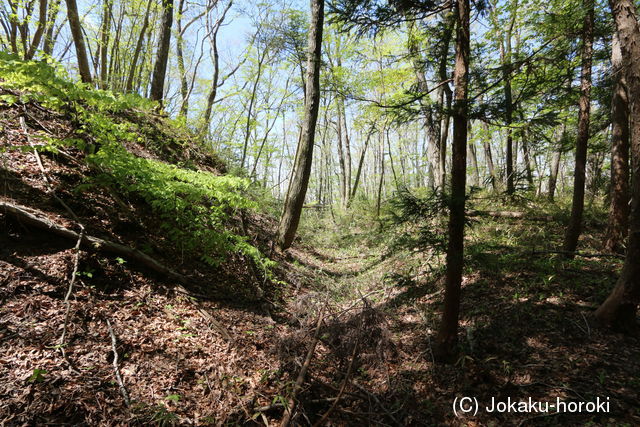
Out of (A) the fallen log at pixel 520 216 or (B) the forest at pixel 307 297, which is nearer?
(B) the forest at pixel 307 297

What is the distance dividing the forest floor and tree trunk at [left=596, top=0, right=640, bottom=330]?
0.43 m

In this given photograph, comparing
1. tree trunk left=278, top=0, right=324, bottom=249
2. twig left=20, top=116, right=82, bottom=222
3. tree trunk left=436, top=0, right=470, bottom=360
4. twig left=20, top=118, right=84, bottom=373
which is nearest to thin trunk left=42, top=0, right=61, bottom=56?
→ twig left=20, top=116, right=82, bottom=222

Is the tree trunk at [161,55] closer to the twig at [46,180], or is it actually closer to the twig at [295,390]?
the twig at [46,180]

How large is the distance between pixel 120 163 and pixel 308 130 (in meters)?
4.82

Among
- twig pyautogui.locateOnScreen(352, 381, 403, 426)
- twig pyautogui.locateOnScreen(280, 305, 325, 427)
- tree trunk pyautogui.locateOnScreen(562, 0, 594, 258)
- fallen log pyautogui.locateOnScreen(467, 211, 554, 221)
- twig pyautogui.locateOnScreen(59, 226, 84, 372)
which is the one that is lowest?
twig pyautogui.locateOnScreen(352, 381, 403, 426)

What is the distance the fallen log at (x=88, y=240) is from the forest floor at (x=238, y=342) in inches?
4.6

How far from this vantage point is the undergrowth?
13.6ft

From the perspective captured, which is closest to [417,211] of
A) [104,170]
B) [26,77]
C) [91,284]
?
[91,284]

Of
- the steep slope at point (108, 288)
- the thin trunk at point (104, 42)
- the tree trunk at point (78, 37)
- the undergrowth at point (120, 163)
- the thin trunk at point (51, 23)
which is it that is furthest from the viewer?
the thin trunk at point (104, 42)

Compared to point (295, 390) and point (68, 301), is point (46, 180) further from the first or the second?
point (295, 390)

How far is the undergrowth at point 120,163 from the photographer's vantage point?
4.16 m

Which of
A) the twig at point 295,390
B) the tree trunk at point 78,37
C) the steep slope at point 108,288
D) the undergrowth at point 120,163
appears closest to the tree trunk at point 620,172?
the twig at point 295,390

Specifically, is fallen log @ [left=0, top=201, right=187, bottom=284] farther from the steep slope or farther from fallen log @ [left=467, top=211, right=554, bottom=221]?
fallen log @ [left=467, top=211, right=554, bottom=221]

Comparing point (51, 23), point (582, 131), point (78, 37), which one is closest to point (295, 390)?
point (582, 131)
